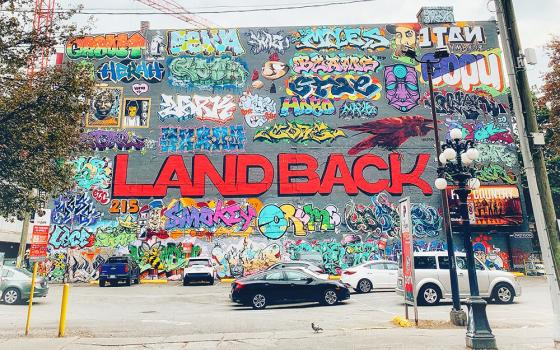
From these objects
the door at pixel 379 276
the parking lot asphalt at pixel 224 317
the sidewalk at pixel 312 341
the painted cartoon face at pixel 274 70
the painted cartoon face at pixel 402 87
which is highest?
the painted cartoon face at pixel 274 70

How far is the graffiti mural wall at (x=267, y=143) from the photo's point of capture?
27.6 m

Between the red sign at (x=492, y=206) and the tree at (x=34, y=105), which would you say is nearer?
the tree at (x=34, y=105)

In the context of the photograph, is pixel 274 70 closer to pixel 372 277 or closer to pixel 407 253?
pixel 372 277

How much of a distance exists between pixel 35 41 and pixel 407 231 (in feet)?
41.2

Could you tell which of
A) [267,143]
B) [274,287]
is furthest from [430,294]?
[267,143]

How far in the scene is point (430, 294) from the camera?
48.3ft

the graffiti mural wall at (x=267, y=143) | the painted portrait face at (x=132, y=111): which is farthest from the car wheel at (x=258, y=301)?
the painted portrait face at (x=132, y=111)

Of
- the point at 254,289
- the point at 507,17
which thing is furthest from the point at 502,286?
the point at 507,17

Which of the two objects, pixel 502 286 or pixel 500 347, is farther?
pixel 502 286

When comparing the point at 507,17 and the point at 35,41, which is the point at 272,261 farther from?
the point at 507,17

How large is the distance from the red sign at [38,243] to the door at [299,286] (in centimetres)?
794

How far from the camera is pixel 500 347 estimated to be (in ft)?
28.0

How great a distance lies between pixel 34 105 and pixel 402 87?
81.4 feet

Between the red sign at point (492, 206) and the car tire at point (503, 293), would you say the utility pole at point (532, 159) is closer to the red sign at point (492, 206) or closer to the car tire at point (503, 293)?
the car tire at point (503, 293)
